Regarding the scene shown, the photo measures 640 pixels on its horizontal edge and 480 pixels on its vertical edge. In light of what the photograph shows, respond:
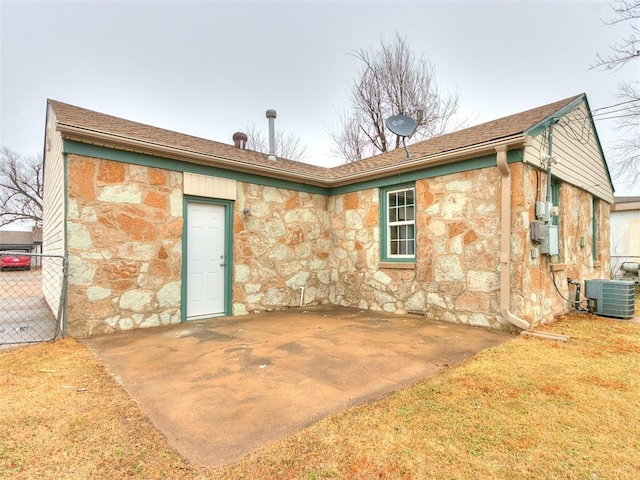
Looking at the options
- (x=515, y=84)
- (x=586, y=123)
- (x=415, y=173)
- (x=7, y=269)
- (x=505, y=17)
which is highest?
(x=505, y=17)

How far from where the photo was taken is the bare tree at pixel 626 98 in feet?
27.1

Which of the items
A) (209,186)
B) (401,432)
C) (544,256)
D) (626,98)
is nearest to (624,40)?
(626,98)

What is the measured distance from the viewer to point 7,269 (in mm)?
21141

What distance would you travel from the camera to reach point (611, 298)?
5.86 meters

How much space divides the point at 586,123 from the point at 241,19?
10261 mm

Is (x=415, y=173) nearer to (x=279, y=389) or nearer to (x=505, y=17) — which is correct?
(x=279, y=389)

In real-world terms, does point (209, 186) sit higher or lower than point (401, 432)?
higher

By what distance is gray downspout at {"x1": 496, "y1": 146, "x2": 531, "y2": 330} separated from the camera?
4809mm

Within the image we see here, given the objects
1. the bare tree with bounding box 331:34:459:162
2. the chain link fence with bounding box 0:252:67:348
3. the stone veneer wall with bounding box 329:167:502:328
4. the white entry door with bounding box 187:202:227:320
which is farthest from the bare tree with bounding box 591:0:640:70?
the chain link fence with bounding box 0:252:67:348

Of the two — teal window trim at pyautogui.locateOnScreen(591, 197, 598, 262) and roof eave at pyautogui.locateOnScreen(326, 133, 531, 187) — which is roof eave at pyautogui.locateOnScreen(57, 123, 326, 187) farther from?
teal window trim at pyautogui.locateOnScreen(591, 197, 598, 262)

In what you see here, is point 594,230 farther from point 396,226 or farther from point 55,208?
point 55,208

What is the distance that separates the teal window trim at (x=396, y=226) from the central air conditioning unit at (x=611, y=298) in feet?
11.1

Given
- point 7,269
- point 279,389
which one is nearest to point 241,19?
point 279,389

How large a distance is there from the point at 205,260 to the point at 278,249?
1526 mm
